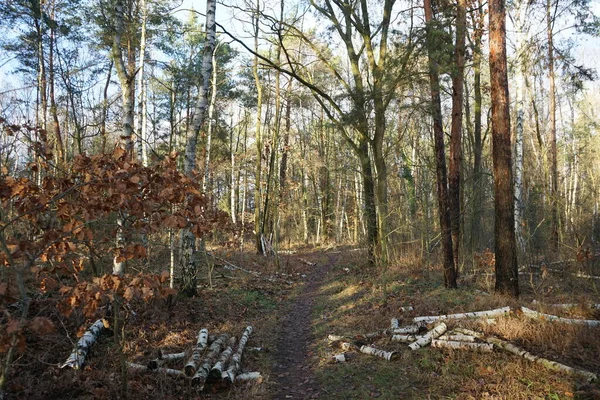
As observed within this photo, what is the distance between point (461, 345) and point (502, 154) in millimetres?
4575

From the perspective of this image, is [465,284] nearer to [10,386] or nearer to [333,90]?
[10,386]

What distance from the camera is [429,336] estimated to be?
20.3ft

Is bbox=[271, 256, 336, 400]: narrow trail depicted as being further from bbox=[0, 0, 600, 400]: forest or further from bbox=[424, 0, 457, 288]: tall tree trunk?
bbox=[424, 0, 457, 288]: tall tree trunk

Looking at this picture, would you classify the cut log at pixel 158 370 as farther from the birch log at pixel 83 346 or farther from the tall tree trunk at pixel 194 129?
the tall tree trunk at pixel 194 129

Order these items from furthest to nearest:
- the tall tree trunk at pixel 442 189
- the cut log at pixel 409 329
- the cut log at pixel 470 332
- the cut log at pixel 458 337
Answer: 1. the tall tree trunk at pixel 442 189
2. the cut log at pixel 409 329
3. the cut log at pixel 470 332
4. the cut log at pixel 458 337

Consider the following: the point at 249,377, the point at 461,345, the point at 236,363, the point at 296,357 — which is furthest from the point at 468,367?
the point at 236,363

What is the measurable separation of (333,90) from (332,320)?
23037mm

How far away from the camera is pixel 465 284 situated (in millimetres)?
10227

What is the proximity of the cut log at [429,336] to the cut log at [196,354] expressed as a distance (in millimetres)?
3352

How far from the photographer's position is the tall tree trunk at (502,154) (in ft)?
26.8

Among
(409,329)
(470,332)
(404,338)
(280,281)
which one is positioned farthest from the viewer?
(280,281)

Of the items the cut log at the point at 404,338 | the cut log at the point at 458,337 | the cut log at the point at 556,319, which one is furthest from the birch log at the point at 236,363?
the cut log at the point at 556,319

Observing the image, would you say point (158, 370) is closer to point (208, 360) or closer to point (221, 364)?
point (208, 360)

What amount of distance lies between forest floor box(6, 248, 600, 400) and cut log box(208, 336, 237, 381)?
8.5 inches
